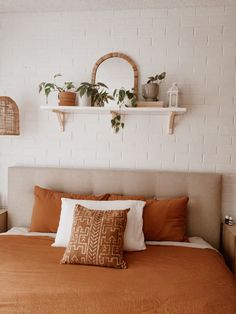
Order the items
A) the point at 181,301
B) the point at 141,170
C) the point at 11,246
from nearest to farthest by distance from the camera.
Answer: the point at 181,301 → the point at 11,246 → the point at 141,170

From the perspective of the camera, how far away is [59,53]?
2770mm

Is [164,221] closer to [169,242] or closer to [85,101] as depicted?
[169,242]

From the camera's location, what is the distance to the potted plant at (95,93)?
2537mm

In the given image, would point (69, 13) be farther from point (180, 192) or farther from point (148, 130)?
point (180, 192)

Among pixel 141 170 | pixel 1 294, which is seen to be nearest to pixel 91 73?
pixel 141 170

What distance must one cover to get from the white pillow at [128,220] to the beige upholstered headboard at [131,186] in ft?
1.01

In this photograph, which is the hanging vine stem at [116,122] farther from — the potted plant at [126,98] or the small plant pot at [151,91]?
the small plant pot at [151,91]

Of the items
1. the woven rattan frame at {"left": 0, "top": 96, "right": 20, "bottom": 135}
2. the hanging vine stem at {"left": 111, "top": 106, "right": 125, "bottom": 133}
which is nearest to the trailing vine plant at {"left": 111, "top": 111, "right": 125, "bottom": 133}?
the hanging vine stem at {"left": 111, "top": 106, "right": 125, "bottom": 133}

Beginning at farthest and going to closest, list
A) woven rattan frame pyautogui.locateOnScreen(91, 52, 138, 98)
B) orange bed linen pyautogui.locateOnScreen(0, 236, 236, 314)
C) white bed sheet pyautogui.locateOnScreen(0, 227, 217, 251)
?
woven rattan frame pyautogui.locateOnScreen(91, 52, 138, 98)
white bed sheet pyautogui.locateOnScreen(0, 227, 217, 251)
orange bed linen pyautogui.locateOnScreen(0, 236, 236, 314)

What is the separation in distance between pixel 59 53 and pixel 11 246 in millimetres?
1704

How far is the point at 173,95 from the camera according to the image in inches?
100

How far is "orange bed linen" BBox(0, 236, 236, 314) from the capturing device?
142 cm

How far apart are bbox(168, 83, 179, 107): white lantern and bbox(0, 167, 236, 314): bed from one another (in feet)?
1.93

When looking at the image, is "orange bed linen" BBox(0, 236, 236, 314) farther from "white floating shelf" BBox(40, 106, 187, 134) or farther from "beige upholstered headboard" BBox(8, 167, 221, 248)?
"white floating shelf" BBox(40, 106, 187, 134)
